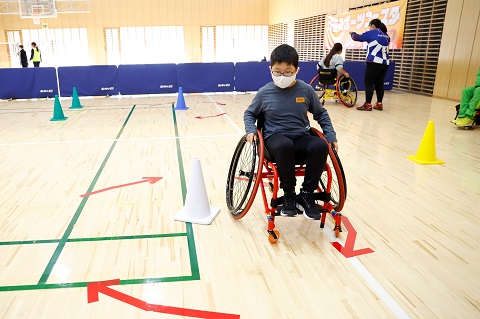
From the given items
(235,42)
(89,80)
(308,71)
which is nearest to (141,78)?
(89,80)

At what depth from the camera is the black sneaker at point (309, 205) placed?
80.7 inches

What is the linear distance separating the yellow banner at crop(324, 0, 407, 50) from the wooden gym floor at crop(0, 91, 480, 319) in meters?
5.65

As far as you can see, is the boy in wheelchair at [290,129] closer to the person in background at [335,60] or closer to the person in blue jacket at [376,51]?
the person in blue jacket at [376,51]

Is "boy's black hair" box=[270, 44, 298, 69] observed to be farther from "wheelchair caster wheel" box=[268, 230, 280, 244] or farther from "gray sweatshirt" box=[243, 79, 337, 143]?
"wheelchair caster wheel" box=[268, 230, 280, 244]

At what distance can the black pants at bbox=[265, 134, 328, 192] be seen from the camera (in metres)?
2.05

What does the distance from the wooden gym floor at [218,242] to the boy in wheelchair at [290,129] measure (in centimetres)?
31

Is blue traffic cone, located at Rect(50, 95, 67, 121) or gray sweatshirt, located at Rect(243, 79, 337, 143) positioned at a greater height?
gray sweatshirt, located at Rect(243, 79, 337, 143)

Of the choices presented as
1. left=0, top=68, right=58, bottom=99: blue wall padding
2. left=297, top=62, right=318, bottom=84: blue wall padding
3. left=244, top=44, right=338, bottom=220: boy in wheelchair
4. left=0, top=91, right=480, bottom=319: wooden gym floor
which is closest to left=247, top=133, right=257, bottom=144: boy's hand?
left=244, top=44, right=338, bottom=220: boy in wheelchair

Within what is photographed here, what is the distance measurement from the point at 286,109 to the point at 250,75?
6962mm

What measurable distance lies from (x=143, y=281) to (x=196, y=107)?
5549mm

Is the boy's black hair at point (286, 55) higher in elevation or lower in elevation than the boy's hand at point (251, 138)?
higher

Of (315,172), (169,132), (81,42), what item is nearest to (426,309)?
(315,172)

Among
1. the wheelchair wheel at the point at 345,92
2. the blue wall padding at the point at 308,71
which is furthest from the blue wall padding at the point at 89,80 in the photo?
the wheelchair wheel at the point at 345,92

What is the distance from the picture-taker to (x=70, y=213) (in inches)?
101
